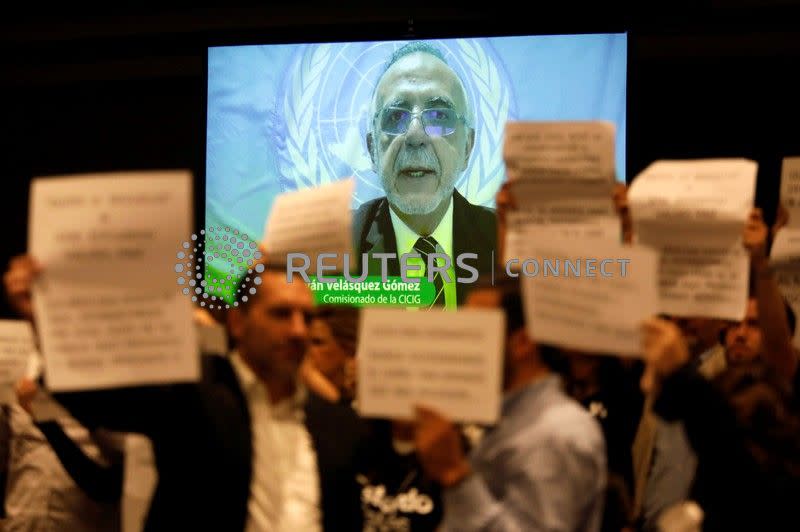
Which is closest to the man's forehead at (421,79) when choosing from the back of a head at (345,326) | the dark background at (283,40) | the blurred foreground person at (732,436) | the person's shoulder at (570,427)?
the dark background at (283,40)

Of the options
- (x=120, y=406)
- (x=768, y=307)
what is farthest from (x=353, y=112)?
(x=120, y=406)

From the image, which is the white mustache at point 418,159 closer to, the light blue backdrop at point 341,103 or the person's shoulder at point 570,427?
the light blue backdrop at point 341,103

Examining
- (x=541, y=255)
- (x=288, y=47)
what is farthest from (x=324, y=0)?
(x=541, y=255)

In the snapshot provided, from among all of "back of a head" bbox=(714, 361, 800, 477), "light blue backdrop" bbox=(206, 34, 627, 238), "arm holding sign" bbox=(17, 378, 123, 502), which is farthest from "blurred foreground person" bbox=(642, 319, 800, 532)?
"light blue backdrop" bbox=(206, 34, 627, 238)

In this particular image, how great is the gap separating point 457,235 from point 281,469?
9.18 feet

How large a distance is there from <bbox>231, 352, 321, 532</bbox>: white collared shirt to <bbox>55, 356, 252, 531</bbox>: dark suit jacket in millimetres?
31

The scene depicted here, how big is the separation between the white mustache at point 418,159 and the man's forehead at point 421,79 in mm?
277

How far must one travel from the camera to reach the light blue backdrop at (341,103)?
5.13 metres

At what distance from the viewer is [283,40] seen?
17.7 feet

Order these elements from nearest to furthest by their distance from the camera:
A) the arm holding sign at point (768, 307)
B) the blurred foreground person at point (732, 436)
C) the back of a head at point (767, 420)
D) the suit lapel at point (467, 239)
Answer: the blurred foreground person at point (732, 436)
the back of a head at point (767, 420)
the arm holding sign at point (768, 307)
the suit lapel at point (467, 239)

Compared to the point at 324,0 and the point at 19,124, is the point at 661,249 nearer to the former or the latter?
the point at 324,0

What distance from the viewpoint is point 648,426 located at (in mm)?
3072

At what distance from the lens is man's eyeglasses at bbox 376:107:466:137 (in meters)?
5.08

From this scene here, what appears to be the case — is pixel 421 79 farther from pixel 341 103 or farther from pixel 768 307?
pixel 768 307
